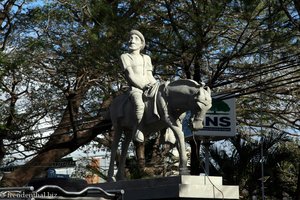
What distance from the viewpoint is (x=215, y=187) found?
11.4 meters

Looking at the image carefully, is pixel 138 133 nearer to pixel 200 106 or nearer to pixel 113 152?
pixel 113 152

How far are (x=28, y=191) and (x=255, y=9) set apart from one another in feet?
36.2

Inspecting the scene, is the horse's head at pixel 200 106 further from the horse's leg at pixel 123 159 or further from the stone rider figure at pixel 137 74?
the horse's leg at pixel 123 159

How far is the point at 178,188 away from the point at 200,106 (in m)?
1.45

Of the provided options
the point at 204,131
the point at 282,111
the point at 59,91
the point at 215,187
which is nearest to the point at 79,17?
the point at 59,91

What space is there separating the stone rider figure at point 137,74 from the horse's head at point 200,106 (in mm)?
922

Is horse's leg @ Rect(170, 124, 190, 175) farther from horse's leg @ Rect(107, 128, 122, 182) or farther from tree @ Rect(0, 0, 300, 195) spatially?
tree @ Rect(0, 0, 300, 195)

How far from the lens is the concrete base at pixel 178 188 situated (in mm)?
11078

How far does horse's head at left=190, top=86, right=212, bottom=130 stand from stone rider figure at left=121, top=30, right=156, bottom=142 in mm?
922

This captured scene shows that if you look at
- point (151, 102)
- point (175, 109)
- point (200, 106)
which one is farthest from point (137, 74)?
point (200, 106)

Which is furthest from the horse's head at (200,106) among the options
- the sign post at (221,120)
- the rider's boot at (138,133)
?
the sign post at (221,120)

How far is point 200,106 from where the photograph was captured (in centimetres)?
1150

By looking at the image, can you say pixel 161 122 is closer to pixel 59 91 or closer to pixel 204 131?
pixel 204 131

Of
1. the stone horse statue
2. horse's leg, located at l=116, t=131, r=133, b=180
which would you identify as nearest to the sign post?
horse's leg, located at l=116, t=131, r=133, b=180
